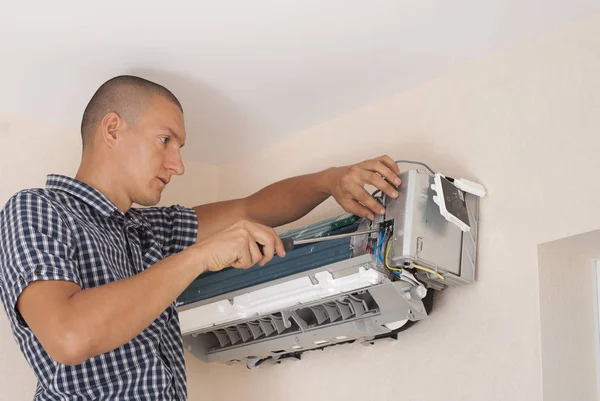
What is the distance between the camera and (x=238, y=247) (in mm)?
1688

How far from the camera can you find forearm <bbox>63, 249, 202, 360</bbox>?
1.55m

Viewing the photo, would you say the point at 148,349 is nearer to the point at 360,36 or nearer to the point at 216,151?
the point at 360,36

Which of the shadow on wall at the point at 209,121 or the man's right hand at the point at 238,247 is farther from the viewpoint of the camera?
the shadow on wall at the point at 209,121

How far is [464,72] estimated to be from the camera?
2.18 m

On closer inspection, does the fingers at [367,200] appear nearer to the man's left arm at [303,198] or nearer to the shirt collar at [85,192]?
the man's left arm at [303,198]

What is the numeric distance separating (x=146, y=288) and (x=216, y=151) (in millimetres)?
1208

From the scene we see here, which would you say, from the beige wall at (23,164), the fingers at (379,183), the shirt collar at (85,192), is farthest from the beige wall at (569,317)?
the beige wall at (23,164)

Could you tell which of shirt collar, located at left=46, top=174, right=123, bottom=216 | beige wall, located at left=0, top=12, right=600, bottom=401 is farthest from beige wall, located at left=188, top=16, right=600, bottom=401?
shirt collar, located at left=46, top=174, right=123, bottom=216

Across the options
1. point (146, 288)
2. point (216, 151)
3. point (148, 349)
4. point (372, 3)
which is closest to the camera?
point (146, 288)

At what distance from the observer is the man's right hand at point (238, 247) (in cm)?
167

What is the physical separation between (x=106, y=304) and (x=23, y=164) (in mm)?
1064

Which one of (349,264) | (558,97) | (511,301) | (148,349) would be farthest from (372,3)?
(148,349)

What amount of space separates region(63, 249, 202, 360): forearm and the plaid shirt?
0.29 feet

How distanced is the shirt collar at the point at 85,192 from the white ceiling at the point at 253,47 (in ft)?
1.32
